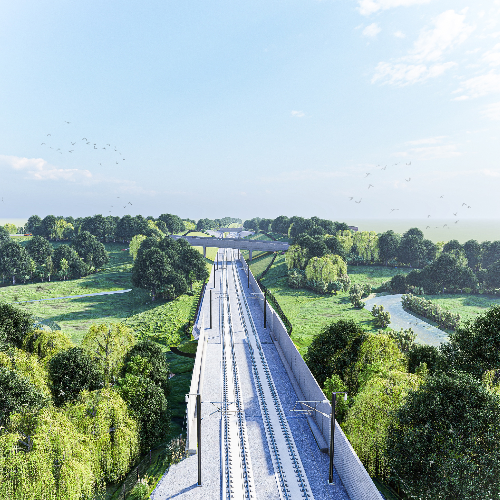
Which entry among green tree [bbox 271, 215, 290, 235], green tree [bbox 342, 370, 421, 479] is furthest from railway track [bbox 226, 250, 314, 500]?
green tree [bbox 271, 215, 290, 235]

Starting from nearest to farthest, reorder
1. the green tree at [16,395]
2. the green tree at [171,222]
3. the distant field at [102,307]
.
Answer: the green tree at [16,395], the distant field at [102,307], the green tree at [171,222]

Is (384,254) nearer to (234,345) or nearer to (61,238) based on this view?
(234,345)

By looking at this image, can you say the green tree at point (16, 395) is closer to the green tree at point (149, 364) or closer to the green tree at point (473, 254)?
the green tree at point (149, 364)

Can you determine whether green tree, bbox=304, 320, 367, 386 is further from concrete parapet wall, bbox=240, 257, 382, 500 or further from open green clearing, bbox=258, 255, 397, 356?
open green clearing, bbox=258, 255, 397, 356

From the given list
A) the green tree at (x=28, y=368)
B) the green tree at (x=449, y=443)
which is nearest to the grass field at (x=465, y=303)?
the green tree at (x=449, y=443)

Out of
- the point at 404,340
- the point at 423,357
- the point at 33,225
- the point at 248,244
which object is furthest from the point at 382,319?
the point at 33,225

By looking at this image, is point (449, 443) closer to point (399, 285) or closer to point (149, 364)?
point (149, 364)
